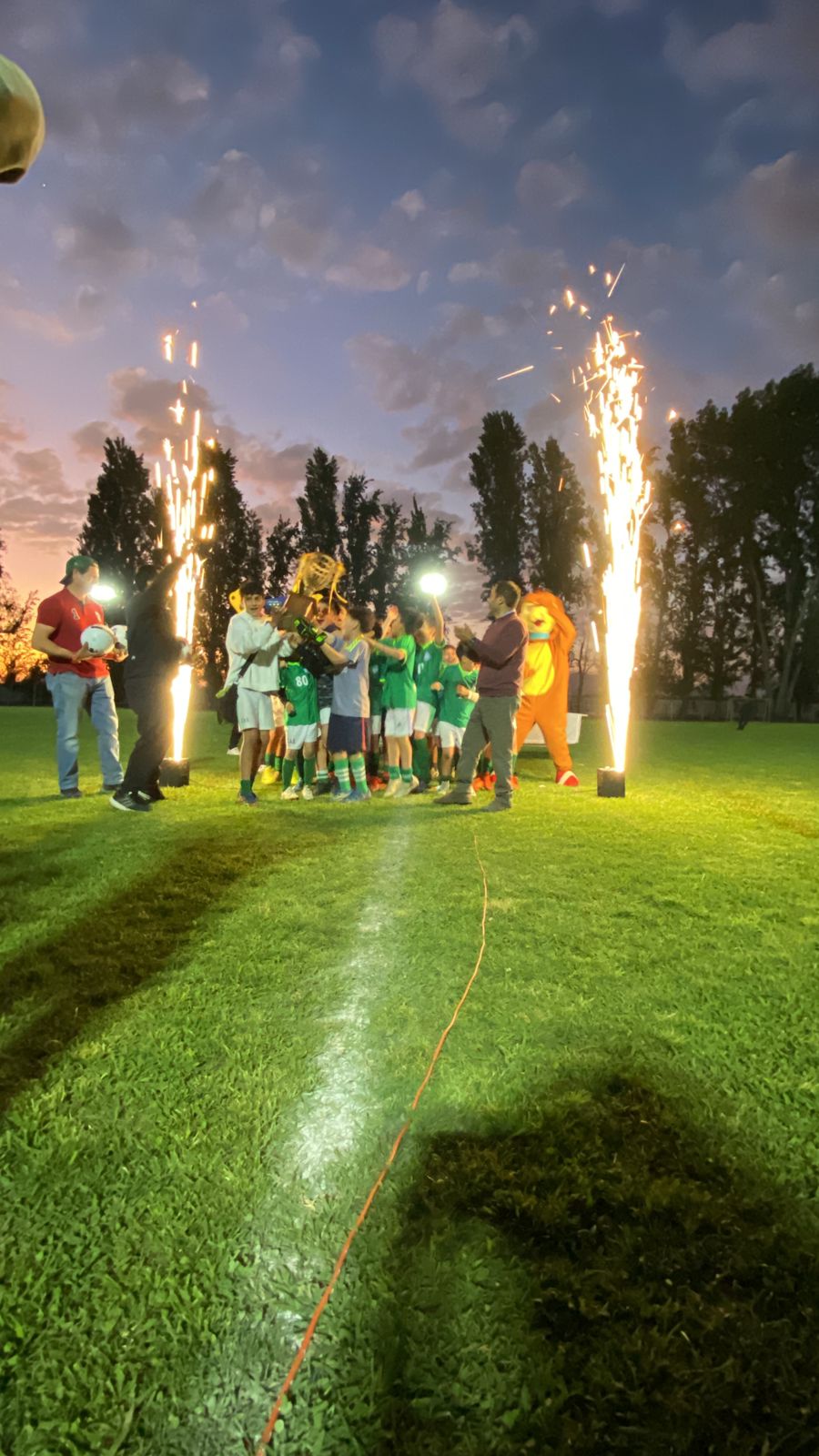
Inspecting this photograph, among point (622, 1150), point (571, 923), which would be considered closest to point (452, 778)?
point (571, 923)

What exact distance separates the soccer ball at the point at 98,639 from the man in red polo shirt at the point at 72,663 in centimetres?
13

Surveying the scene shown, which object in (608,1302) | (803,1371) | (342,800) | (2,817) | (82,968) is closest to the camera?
(803,1371)

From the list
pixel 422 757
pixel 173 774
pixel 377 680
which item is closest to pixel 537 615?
pixel 422 757

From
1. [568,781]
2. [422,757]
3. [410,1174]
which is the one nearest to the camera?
[410,1174]

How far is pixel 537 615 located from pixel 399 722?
2.60m

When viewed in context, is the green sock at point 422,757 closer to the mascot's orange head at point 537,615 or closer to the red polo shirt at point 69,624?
the mascot's orange head at point 537,615

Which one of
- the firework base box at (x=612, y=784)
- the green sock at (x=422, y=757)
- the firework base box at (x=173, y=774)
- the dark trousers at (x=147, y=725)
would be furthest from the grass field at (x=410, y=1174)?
the green sock at (x=422, y=757)

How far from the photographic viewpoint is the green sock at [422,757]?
9617 millimetres

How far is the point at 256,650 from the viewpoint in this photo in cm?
772

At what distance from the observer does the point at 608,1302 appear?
5.24 feet

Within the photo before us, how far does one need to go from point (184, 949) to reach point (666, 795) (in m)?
6.77

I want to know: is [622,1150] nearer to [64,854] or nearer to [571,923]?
[571,923]

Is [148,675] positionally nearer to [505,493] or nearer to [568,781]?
[568,781]

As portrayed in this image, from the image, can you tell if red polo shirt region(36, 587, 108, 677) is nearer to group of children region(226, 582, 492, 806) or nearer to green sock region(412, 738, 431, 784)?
group of children region(226, 582, 492, 806)
